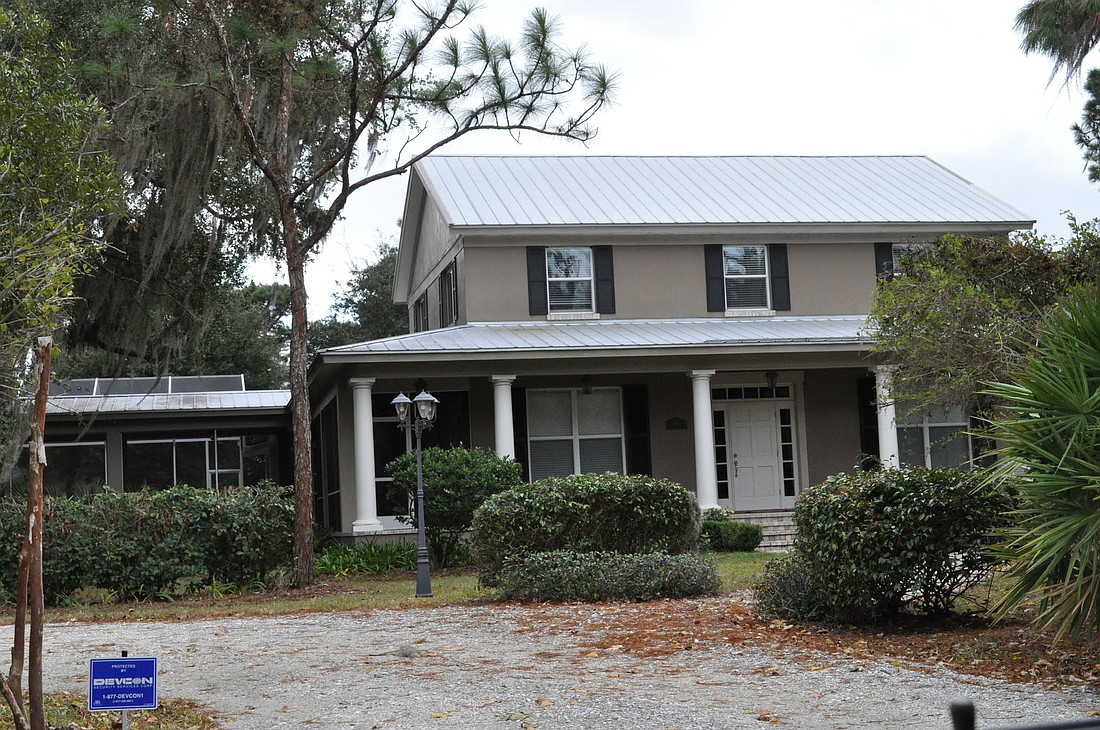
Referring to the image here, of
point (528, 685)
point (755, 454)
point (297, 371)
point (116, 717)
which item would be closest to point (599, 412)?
point (755, 454)

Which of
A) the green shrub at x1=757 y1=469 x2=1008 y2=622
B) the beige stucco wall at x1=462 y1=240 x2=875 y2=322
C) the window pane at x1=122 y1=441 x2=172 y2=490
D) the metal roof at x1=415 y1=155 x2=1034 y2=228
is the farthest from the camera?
the window pane at x1=122 y1=441 x2=172 y2=490

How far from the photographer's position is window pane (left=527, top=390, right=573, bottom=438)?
59.4 ft

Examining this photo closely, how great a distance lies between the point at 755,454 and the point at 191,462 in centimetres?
1193

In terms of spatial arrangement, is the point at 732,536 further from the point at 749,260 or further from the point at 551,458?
the point at 749,260

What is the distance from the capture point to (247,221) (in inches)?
733

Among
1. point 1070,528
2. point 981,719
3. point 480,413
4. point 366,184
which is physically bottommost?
point 981,719

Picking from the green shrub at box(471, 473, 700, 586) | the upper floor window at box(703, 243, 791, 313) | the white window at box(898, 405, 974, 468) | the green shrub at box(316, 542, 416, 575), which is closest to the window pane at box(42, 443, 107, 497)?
the green shrub at box(316, 542, 416, 575)

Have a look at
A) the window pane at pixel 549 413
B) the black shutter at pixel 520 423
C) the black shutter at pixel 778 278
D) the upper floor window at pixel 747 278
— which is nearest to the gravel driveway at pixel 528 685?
the black shutter at pixel 520 423

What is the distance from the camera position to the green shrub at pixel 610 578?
10453 mm

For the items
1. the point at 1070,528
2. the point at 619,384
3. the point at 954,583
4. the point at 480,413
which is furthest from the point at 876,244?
the point at 1070,528

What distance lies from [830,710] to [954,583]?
273 centimetres

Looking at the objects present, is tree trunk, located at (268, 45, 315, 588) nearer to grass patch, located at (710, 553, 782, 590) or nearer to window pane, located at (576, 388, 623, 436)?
grass patch, located at (710, 553, 782, 590)

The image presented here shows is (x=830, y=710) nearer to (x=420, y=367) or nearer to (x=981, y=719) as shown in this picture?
(x=981, y=719)

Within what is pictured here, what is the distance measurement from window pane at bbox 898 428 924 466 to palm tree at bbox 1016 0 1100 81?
615 cm
